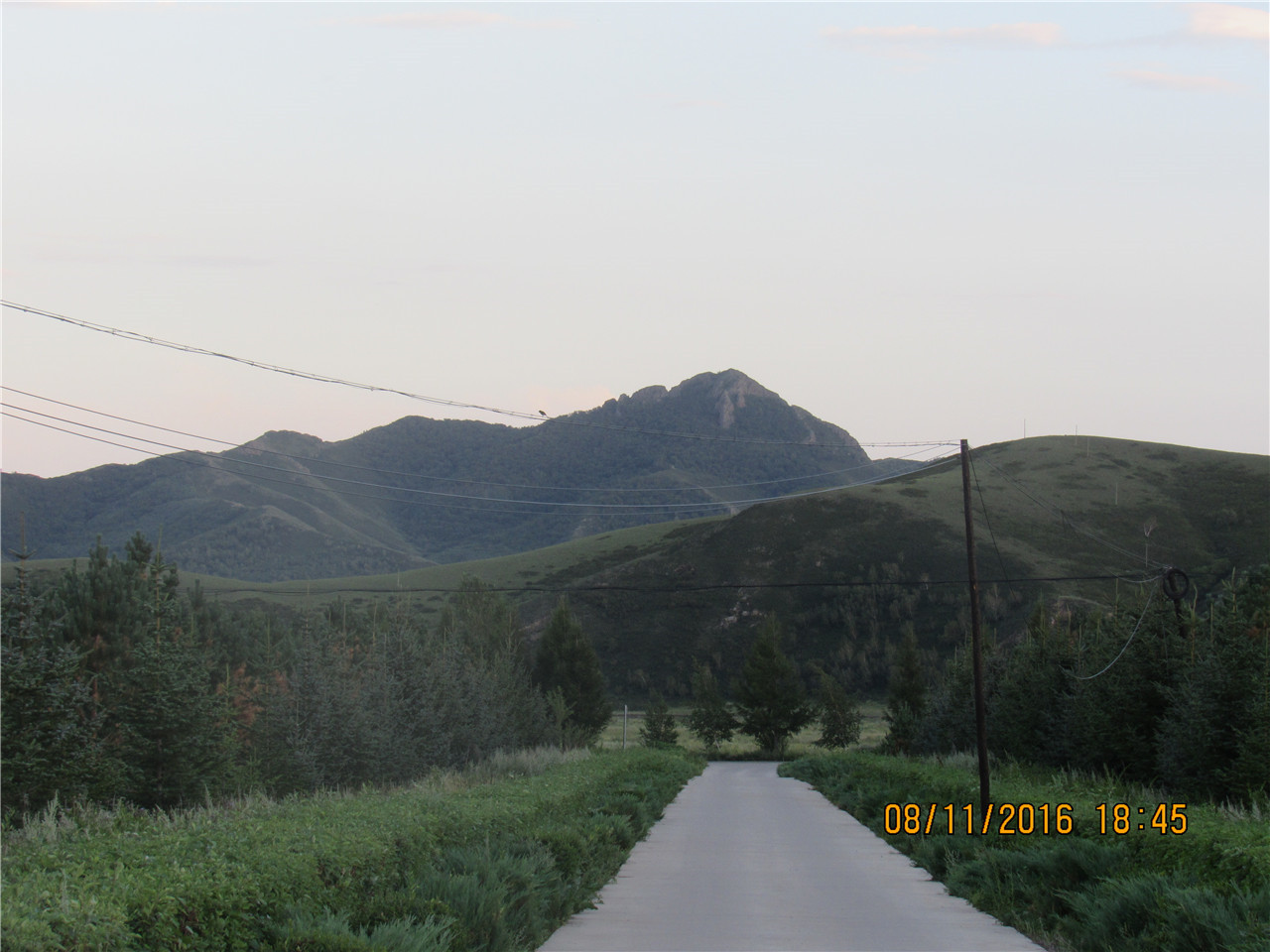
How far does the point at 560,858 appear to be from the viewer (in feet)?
42.3

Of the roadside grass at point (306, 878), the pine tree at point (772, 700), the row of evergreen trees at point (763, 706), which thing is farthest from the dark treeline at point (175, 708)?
the pine tree at point (772, 700)

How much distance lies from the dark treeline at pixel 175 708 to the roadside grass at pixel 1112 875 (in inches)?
832

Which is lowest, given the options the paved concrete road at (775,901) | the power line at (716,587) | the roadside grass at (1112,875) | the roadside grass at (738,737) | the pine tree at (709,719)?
the roadside grass at (738,737)

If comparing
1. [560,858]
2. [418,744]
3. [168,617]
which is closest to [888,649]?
[418,744]

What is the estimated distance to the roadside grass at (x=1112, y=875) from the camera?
8.76 meters

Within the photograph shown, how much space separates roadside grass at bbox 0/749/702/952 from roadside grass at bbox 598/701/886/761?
5277cm

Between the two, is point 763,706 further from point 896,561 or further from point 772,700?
point 896,561

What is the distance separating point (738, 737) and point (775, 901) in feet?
286

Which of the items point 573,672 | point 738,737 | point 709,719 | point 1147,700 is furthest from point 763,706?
point 1147,700

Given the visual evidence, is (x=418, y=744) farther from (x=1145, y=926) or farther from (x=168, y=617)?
(x=1145, y=926)

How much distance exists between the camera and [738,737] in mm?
98562

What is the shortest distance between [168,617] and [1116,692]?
95.7ft
